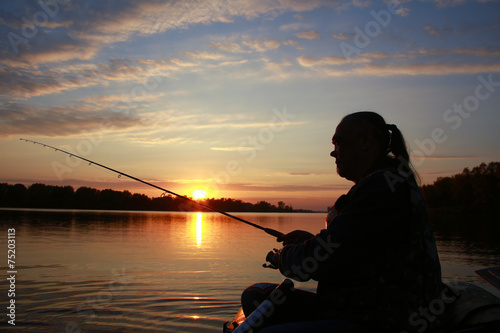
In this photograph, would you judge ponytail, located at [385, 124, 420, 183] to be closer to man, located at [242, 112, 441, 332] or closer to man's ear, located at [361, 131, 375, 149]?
man's ear, located at [361, 131, 375, 149]

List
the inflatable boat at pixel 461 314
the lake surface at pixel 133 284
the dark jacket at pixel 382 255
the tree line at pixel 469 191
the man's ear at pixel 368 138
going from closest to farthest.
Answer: the dark jacket at pixel 382 255 → the inflatable boat at pixel 461 314 → the man's ear at pixel 368 138 → the lake surface at pixel 133 284 → the tree line at pixel 469 191

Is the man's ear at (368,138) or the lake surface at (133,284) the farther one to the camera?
the lake surface at (133,284)

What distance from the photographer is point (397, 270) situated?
2346mm

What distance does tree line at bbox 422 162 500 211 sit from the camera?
94.4 meters

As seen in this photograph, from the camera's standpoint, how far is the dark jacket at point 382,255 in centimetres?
234

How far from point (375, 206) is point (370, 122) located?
0.77m

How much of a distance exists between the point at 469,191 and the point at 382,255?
11383cm

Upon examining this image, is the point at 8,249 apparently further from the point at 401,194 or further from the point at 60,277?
the point at 401,194

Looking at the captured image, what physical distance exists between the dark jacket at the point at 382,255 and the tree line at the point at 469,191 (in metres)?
88.6

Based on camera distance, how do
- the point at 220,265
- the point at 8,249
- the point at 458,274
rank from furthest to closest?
1. the point at 8,249
2. the point at 220,265
3. the point at 458,274

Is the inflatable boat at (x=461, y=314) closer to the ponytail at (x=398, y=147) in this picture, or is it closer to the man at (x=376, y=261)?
the man at (x=376, y=261)

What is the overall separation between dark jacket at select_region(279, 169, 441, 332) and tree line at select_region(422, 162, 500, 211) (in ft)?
291

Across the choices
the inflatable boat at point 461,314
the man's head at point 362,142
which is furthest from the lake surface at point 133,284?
the man's head at point 362,142

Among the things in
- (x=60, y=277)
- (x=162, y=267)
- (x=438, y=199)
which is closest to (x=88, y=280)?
(x=60, y=277)
